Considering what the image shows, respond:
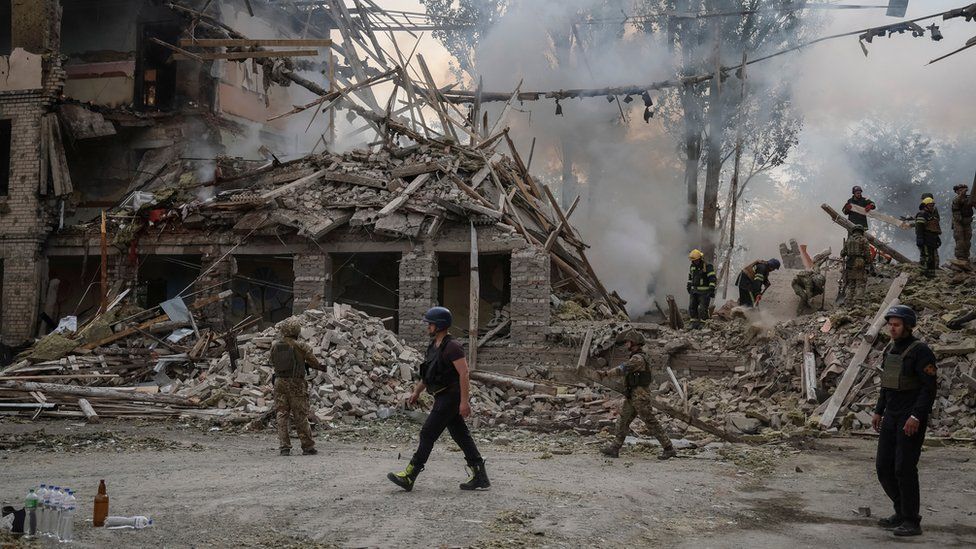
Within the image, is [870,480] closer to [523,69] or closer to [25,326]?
[25,326]

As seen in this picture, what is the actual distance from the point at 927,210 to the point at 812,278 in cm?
252

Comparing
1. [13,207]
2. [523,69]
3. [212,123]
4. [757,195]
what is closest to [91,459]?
[13,207]

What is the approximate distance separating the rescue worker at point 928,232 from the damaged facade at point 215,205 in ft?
23.4

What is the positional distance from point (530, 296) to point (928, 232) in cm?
781

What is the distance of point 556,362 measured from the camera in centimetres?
1770

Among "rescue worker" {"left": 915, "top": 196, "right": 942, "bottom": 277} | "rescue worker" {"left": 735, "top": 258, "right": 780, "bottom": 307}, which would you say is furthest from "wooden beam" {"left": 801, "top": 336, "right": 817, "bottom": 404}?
"rescue worker" {"left": 735, "top": 258, "right": 780, "bottom": 307}

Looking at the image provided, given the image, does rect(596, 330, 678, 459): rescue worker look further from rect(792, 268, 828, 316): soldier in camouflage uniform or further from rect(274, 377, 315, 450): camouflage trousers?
rect(792, 268, 828, 316): soldier in camouflage uniform

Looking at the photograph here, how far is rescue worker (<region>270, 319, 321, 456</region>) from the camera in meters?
9.70

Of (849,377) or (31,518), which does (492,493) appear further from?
(849,377)

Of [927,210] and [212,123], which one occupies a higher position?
[212,123]

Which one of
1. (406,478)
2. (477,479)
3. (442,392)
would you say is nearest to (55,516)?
(406,478)

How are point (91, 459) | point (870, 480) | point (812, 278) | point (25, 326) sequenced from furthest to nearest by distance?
point (25, 326), point (812, 278), point (91, 459), point (870, 480)

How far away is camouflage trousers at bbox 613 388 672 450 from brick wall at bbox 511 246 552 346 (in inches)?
304

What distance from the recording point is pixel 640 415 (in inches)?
390
